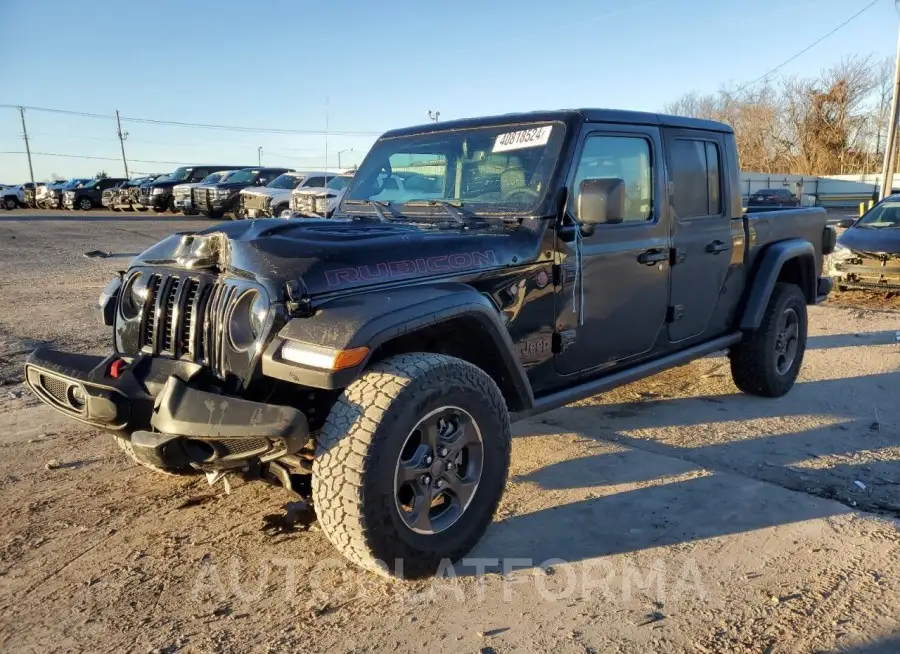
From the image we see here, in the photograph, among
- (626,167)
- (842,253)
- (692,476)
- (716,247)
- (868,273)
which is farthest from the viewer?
(842,253)

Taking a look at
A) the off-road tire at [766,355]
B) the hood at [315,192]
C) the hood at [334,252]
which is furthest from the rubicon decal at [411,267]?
the hood at [315,192]

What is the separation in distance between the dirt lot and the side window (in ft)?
4.86

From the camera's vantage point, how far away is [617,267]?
12.9ft

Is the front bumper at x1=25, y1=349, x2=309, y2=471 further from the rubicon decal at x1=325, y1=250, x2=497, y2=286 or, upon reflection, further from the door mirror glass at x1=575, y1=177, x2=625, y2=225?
the door mirror glass at x1=575, y1=177, x2=625, y2=225

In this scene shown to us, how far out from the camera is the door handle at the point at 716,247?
15.2 ft

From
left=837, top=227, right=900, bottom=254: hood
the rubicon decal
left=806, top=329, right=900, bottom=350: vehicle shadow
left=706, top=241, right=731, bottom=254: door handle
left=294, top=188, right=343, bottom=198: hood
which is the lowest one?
left=806, top=329, right=900, bottom=350: vehicle shadow

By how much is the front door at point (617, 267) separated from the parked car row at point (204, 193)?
842cm

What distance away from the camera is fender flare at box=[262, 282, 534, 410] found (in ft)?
8.41

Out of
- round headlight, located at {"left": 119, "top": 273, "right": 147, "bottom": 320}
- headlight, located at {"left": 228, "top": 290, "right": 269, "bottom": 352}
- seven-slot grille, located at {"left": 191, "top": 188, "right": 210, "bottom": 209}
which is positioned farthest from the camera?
seven-slot grille, located at {"left": 191, "top": 188, "right": 210, "bottom": 209}

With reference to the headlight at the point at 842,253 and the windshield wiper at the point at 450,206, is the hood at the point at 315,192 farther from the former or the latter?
the windshield wiper at the point at 450,206

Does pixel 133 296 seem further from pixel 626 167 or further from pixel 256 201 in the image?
pixel 256 201

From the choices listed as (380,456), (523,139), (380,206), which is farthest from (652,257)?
(380,456)

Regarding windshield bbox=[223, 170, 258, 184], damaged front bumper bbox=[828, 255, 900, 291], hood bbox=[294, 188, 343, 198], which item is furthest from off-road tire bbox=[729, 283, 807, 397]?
windshield bbox=[223, 170, 258, 184]

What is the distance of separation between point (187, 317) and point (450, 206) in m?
1.52
